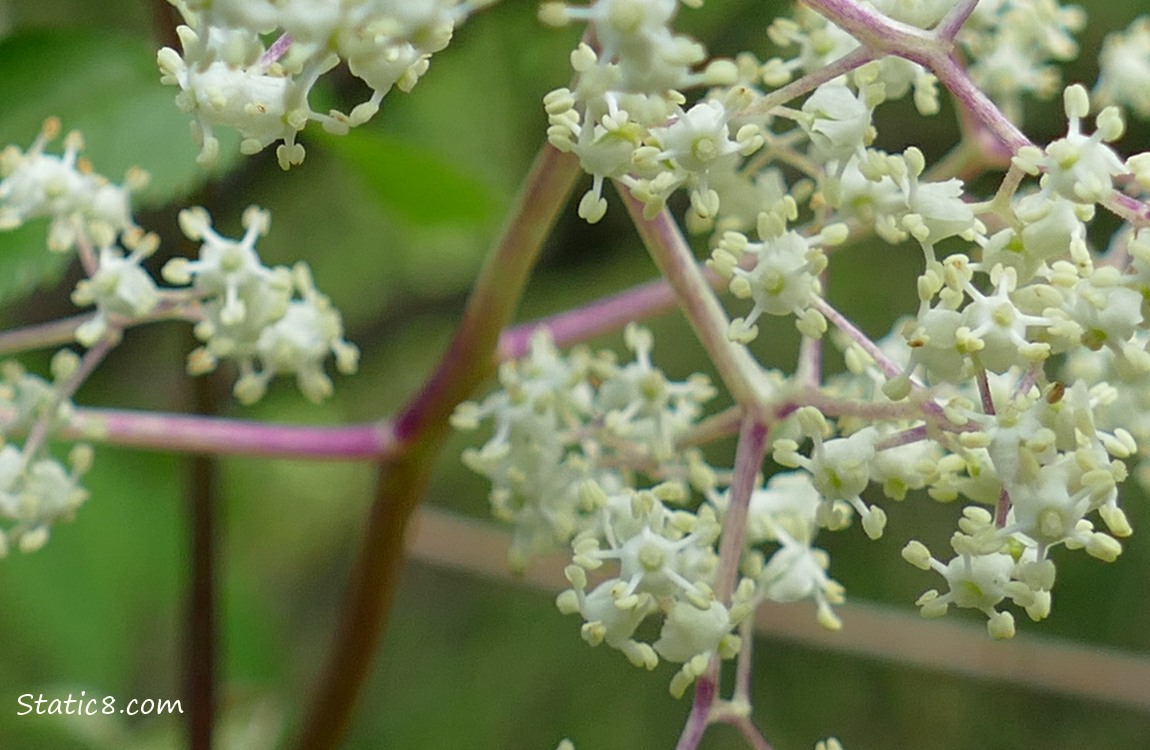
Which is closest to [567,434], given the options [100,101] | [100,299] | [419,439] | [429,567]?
[419,439]

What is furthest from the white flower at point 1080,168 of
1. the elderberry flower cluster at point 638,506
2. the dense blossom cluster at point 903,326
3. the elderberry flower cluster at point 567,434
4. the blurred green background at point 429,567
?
the blurred green background at point 429,567

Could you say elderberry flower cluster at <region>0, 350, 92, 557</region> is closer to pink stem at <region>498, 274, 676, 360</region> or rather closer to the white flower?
pink stem at <region>498, 274, 676, 360</region>

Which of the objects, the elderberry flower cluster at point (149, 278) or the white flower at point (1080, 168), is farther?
the elderberry flower cluster at point (149, 278)

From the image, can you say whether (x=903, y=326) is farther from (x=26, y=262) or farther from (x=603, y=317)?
(x=26, y=262)

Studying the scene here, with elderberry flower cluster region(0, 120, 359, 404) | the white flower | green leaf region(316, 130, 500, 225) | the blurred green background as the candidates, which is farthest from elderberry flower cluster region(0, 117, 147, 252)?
the white flower

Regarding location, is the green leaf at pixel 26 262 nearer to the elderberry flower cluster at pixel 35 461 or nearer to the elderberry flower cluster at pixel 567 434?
the elderberry flower cluster at pixel 35 461
